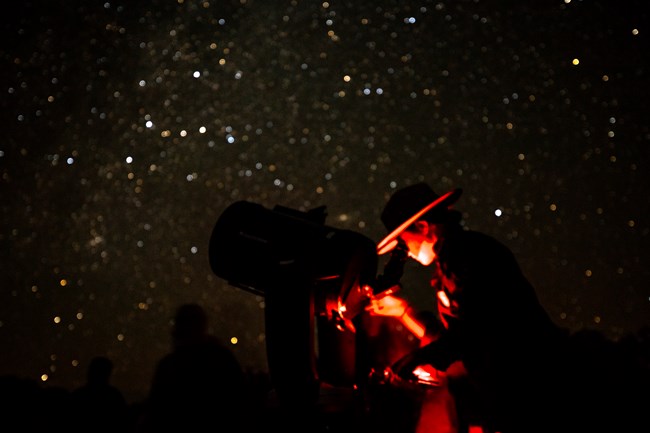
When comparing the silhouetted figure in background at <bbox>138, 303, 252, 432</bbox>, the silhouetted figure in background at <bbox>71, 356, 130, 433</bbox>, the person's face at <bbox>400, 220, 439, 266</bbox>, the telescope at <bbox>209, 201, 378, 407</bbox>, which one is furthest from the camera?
the silhouetted figure in background at <bbox>71, 356, 130, 433</bbox>

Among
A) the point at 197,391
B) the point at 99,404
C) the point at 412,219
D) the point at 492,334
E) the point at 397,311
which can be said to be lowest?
the point at 99,404

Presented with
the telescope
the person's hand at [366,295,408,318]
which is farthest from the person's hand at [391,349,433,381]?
the person's hand at [366,295,408,318]

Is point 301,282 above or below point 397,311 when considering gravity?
above

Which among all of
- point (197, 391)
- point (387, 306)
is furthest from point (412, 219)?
point (197, 391)

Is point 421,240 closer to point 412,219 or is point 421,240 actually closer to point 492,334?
point 412,219

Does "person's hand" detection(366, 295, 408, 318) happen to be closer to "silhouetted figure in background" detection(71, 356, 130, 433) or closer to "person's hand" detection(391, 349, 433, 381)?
"person's hand" detection(391, 349, 433, 381)

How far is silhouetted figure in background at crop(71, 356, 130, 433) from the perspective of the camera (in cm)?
371

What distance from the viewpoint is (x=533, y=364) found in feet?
6.18

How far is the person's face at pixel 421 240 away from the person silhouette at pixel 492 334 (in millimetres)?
46

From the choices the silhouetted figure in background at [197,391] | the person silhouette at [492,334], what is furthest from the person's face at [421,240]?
the silhouetted figure in background at [197,391]

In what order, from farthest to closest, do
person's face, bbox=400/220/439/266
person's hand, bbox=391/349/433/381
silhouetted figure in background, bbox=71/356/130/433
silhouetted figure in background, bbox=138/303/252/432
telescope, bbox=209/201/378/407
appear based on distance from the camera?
Answer: silhouetted figure in background, bbox=71/356/130/433 < silhouetted figure in background, bbox=138/303/252/432 < person's face, bbox=400/220/439/266 < person's hand, bbox=391/349/433/381 < telescope, bbox=209/201/378/407

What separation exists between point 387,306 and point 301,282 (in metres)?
0.51

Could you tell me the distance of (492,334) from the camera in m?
1.95

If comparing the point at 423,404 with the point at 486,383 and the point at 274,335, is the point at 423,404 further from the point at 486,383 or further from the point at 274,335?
the point at 274,335
